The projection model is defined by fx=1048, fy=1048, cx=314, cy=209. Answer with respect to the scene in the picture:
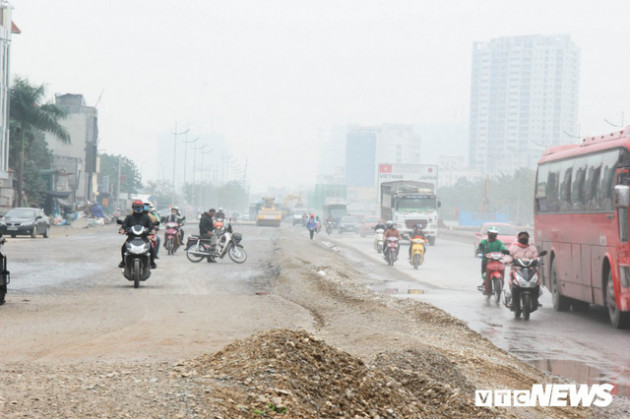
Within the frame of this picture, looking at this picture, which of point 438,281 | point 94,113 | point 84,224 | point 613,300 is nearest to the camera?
point 613,300

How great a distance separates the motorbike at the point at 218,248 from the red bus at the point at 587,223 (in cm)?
1037

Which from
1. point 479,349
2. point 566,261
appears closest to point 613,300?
point 566,261

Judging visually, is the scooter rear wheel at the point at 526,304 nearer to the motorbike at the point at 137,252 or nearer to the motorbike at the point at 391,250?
the motorbike at the point at 137,252

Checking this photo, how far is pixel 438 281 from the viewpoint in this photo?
95.2ft

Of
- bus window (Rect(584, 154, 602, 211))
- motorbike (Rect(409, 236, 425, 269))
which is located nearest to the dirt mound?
bus window (Rect(584, 154, 602, 211))

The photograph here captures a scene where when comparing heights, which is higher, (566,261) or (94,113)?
(94,113)

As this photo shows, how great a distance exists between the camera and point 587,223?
18.5 metres

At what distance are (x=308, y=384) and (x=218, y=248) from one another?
23.2 metres

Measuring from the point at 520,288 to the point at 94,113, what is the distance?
4323 inches

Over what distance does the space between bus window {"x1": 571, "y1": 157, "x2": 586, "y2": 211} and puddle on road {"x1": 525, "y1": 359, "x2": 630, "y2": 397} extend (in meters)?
6.81

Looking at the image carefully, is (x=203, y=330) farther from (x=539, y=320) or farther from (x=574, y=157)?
(x=574, y=157)

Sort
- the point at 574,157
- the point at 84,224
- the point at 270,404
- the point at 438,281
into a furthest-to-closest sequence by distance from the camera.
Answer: the point at 84,224 → the point at 438,281 → the point at 574,157 → the point at 270,404

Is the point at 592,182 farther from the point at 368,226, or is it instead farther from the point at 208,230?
the point at 368,226

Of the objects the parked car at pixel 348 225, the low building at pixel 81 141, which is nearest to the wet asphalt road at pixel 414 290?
the parked car at pixel 348 225
